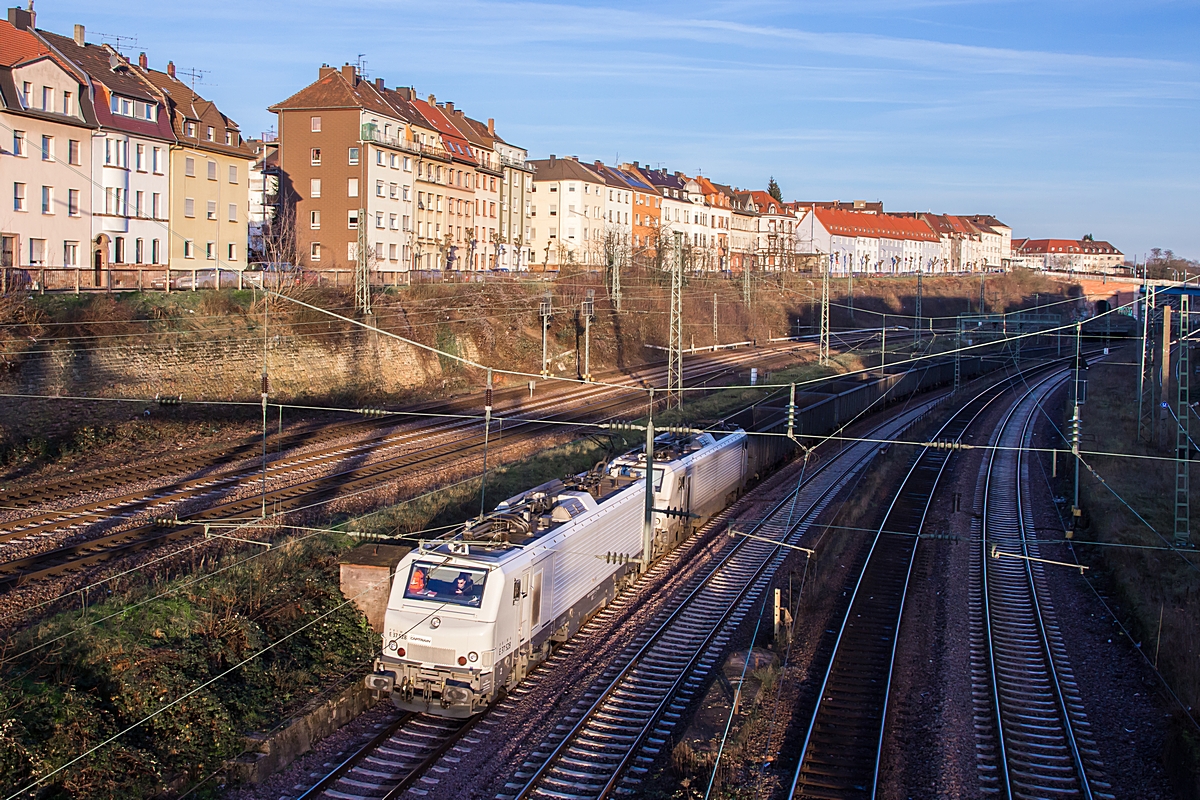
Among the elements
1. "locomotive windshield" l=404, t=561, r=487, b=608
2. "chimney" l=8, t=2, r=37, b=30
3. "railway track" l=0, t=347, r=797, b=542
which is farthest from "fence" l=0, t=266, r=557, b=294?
"locomotive windshield" l=404, t=561, r=487, b=608

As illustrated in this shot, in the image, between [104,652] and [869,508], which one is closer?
[104,652]

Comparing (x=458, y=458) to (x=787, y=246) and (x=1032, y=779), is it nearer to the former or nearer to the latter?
(x=1032, y=779)

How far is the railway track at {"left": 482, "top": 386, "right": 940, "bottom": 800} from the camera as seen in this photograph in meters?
12.6

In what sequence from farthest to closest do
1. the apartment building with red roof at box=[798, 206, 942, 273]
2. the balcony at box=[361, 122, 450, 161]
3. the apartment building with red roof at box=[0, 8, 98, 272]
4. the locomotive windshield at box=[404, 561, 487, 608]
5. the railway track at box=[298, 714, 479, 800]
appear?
the apartment building with red roof at box=[798, 206, 942, 273] < the balcony at box=[361, 122, 450, 161] < the apartment building with red roof at box=[0, 8, 98, 272] < the locomotive windshield at box=[404, 561, 487, 608] < the railway track at box=[298, 714, 479, 800]

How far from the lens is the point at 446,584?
14.4 metres

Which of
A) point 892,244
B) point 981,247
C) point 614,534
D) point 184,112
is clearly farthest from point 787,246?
point 614,534

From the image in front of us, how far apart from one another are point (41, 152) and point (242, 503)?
28.3 m

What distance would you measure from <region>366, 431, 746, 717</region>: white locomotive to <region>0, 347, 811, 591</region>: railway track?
17.3ft

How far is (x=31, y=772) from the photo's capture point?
11.2 m

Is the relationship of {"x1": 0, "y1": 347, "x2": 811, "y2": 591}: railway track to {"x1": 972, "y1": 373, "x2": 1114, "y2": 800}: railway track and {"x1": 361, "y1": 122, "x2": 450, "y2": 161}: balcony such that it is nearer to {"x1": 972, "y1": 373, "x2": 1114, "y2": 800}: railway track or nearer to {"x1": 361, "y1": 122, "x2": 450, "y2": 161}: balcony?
{"x1": 972, "y1": 373, "x2": 1114, "y2": 800}: railway track

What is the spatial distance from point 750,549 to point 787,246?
10532 centimetres

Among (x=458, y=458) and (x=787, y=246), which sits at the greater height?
(x=787, y=246)

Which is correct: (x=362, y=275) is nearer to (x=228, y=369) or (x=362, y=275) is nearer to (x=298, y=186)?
(x=228, y=369)

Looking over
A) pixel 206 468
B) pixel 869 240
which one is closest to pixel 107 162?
pixel 206 468
